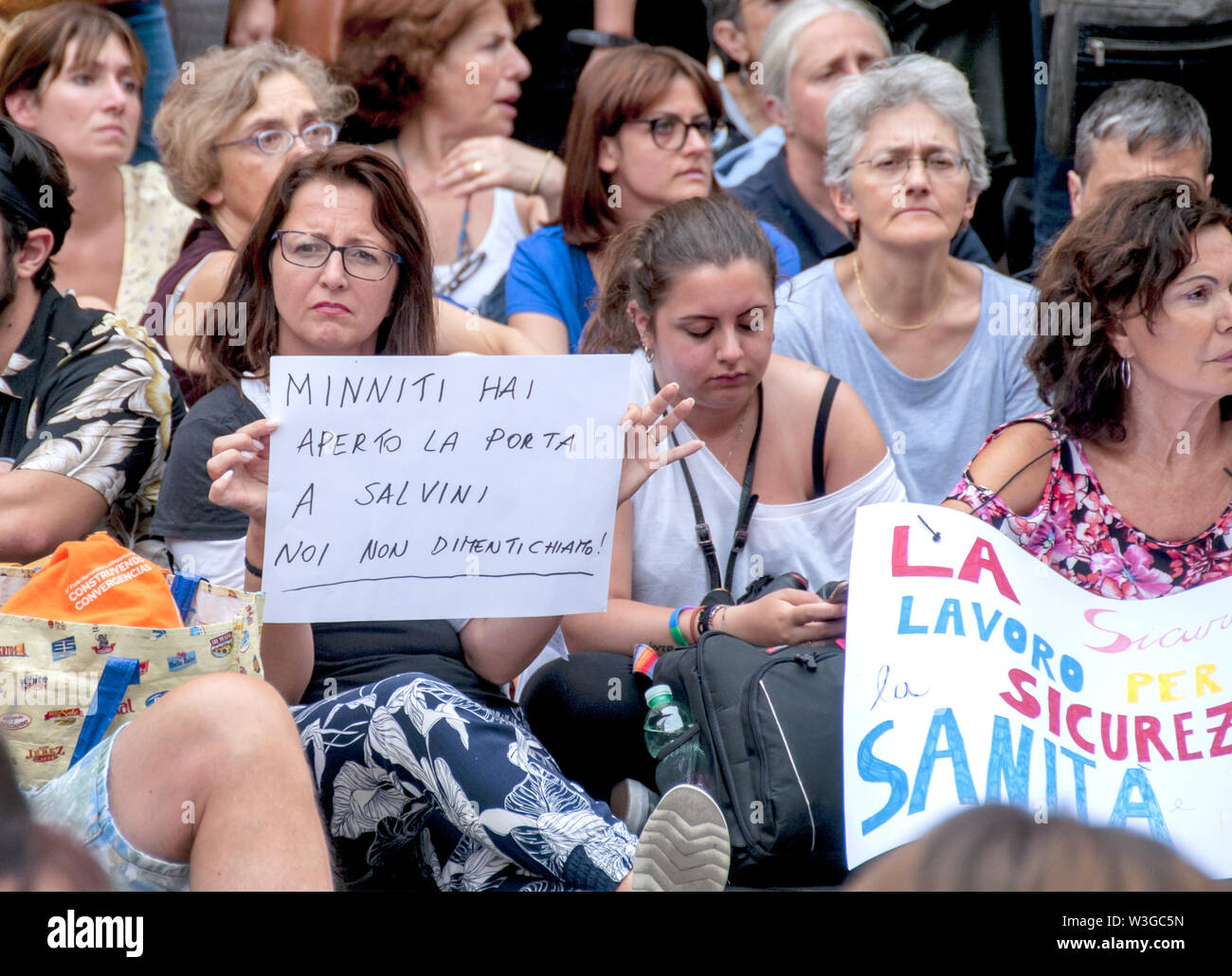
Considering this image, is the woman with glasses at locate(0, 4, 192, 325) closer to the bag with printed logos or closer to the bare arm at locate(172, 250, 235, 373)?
the bare arm at locate(172, 250, 235, 373)

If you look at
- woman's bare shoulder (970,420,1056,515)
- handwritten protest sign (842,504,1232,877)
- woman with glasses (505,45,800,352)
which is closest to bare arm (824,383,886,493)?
woman's bare shoulder (970,420,1056,515)

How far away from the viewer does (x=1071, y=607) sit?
8.86ft

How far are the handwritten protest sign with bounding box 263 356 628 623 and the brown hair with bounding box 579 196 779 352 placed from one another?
766mm

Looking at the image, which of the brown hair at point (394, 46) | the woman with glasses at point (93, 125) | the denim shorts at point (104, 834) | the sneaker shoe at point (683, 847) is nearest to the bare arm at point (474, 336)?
the woman with glasses at point (93, 125)

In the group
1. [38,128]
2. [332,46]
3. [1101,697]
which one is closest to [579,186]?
[332,46]

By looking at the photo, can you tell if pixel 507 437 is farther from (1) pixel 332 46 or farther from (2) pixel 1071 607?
(1) pixel 332 46

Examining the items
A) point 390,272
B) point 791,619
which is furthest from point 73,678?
point 791,619

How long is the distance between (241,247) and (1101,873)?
2612 millimetres

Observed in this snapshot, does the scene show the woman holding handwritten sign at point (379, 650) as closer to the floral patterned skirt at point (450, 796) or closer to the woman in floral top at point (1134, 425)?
the floral patterned skirt at point (450, 796)

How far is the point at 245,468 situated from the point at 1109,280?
6.13 feet

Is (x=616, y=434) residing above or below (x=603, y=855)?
above

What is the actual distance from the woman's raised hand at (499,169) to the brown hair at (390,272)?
1.43 metres

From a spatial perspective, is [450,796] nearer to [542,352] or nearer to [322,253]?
[322,253]

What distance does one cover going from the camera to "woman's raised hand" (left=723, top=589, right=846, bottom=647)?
2.83m
